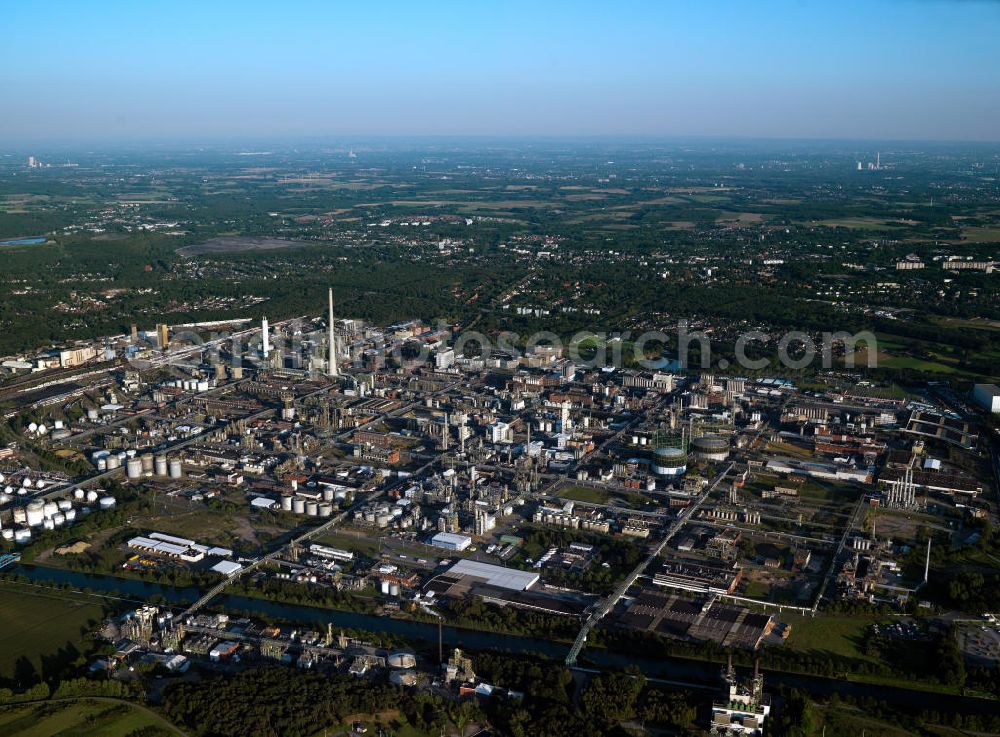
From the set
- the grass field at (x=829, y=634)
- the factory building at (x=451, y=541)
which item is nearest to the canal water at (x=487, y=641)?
the grass field at (x=829, y=634)

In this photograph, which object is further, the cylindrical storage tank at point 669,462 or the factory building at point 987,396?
the factory building at point 987,396

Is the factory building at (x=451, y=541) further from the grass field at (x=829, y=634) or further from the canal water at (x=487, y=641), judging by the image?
the grass field at (x=829, y=634)

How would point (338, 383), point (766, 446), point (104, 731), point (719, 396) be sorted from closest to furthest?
point (104, 731) → point (766, 446) → point (719, 396) → point (338, 383)

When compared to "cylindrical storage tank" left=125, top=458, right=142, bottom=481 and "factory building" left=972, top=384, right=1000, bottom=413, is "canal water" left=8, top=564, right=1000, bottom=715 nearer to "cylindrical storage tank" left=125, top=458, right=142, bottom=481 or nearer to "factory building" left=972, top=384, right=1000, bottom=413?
"cylindrical storage tank" left=125, top=458, right=142, bottom=481

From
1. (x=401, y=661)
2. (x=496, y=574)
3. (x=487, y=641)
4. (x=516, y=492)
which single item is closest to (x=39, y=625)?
(x=401, y=661)

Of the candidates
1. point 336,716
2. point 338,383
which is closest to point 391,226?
point 338,383

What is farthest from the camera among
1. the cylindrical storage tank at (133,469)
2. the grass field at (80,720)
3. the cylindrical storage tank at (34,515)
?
the cylindrical storage tank at (133,469)

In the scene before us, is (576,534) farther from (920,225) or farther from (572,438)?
(920,225)
